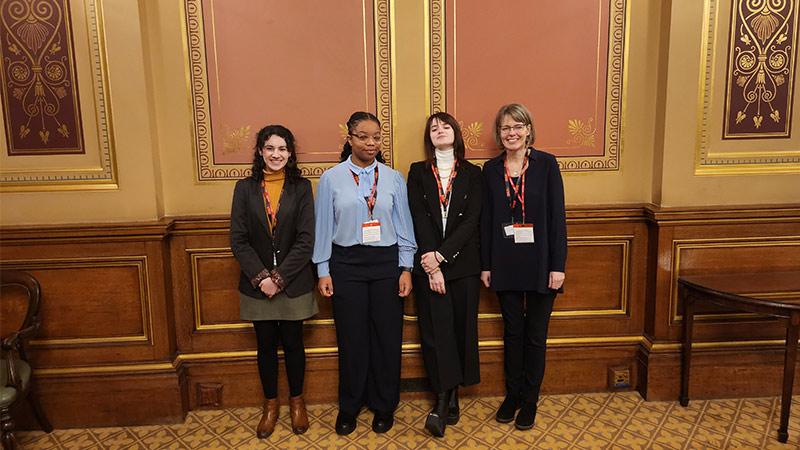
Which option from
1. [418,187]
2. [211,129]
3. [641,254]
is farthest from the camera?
[641,254]

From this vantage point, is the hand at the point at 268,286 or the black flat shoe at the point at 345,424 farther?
the black flat shoe at the point at 345,424

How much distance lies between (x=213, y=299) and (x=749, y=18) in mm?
3160

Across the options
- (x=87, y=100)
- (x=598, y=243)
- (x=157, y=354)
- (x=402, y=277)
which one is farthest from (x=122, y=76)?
(x=598, y=243)

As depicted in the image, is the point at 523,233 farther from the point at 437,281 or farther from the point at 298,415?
the point at 298,415

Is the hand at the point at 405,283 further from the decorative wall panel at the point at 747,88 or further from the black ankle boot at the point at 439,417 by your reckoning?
the decorative wall panel at the point at 747,88

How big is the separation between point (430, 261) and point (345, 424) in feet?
3.10

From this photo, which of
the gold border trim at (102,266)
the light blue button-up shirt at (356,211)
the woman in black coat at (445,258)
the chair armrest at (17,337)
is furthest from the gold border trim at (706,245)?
the chair armrest at (17,337)

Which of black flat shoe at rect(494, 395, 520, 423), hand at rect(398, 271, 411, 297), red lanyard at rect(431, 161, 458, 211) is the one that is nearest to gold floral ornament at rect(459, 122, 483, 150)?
red lanyard at rect(431, 161, 458, 211)

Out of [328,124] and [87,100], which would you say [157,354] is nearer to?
[87,100]

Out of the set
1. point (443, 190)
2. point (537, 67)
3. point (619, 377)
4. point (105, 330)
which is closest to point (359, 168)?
point (443, 190)

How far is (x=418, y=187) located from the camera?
2.59 meters

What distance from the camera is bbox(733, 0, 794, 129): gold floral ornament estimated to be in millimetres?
2744

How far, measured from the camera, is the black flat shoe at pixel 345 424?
269 cm

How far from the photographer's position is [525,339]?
9.05 feet
